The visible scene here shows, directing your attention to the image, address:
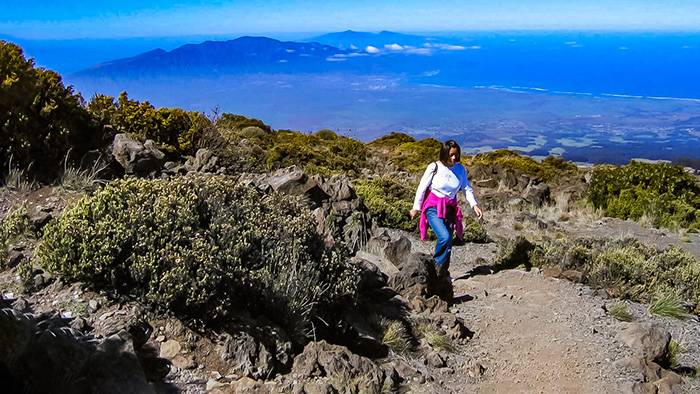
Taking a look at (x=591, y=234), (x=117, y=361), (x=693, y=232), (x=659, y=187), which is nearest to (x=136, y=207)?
(x=117, y=361)

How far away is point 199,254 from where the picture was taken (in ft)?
13.7

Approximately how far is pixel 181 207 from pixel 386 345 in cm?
219

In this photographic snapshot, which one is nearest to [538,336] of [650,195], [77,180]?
[77,180]

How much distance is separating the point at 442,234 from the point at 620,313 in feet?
7.32

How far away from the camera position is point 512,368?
16.0 feet

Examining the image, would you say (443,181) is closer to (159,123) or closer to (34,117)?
(34,117)

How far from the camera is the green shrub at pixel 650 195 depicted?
40.6 feet

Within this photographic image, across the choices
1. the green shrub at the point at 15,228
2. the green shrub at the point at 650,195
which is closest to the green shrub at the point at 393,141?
the green shrub at the point at 650,195

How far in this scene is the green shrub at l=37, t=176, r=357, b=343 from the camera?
4.04 m

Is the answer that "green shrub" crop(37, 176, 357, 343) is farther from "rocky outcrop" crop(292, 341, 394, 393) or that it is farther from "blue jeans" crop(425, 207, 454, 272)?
"blue jeans" crop(425, 207, 454, 272)

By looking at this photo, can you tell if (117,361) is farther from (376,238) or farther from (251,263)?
(376,238)

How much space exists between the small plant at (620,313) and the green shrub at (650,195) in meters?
7.04

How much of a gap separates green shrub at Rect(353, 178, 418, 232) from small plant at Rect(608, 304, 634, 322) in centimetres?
387

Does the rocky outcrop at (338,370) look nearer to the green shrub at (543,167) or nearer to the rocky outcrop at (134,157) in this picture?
the rocky outcrop at (134,157)
